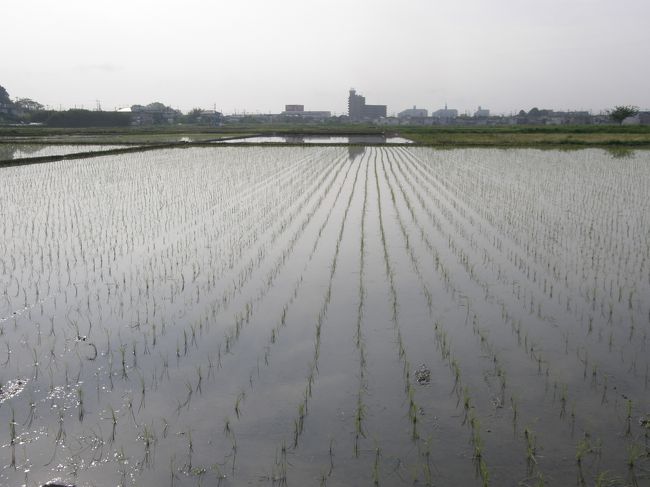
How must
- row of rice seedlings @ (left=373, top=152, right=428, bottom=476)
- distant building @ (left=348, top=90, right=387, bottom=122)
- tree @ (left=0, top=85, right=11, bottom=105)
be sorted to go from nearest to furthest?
row of rice seedlings @ (left=373, top=152, right=428, bottom=476) → tree @ (left=0, top=85, right=11, bottom=105) → distant building @ (left=348, top=90, right=387, bottom=122)

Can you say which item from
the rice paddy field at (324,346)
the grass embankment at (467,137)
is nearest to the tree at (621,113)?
the grass embankment at (467,137)

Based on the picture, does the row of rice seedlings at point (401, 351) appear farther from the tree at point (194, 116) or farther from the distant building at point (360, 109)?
the distant building at point (360, 109)

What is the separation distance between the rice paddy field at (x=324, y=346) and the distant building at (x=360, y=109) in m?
136

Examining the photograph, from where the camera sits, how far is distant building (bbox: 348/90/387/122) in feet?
465

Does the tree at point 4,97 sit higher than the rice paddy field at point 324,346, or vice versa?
the tree at point 4,97

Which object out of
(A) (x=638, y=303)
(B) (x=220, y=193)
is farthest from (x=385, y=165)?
(A) (x=638, y=303)

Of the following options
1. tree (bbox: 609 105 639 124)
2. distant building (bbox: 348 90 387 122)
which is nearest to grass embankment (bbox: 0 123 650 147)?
tree (bbox: 609 105 639 124)

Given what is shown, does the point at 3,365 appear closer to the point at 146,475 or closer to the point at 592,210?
the point at 146,475

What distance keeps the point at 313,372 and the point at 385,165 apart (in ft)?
50.3

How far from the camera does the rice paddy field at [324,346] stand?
2.93 metres

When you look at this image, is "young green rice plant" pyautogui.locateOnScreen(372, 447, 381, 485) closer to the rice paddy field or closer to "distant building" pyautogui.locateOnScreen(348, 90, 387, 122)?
the rice paddy field

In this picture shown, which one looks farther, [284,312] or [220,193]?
[220,193]

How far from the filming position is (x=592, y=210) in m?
10.2

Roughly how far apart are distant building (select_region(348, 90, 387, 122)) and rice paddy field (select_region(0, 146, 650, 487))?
5339 inches
